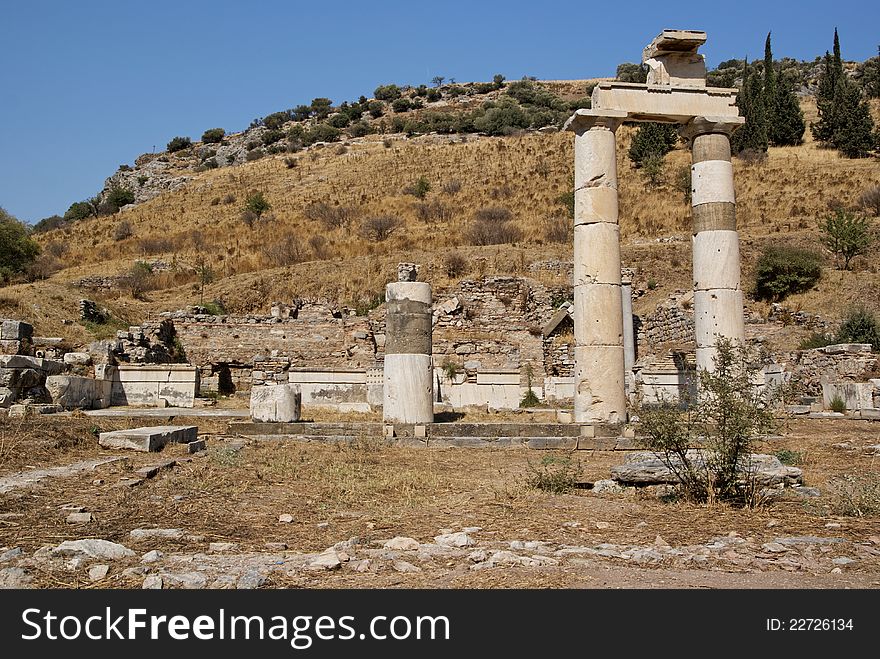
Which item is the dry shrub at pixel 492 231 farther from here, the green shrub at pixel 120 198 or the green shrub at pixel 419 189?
the green shrub at pixel 120 198

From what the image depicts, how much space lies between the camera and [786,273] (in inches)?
1267

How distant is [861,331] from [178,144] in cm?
7871

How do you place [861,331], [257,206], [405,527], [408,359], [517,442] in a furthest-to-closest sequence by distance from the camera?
[257,206] < [861,331] < [408,359] < [517,442] < [405,527]

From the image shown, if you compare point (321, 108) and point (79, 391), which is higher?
point (321, 108)

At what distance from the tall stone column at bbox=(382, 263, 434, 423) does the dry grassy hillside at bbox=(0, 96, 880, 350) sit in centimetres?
1543

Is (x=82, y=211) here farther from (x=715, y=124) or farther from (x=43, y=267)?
(x=715, y=124)

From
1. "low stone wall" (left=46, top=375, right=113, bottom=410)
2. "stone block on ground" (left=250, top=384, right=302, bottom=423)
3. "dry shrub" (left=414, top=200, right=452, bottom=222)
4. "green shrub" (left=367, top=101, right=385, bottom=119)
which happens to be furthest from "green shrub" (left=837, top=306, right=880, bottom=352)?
"green shrub" (left=367, top=101, right=385, bottom=119)

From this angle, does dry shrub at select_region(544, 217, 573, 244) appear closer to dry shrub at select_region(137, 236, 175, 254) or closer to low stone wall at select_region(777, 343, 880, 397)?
low stone wall at select_region(777, 343, 880, 397)

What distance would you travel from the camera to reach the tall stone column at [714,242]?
15.0 m

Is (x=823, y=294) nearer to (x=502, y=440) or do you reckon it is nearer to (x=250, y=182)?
(x=502, y=440)

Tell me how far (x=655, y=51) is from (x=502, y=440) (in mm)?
8909

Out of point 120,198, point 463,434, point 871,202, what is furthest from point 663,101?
point 120,198

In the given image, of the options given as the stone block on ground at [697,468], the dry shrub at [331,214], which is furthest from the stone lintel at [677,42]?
the dry shrub at [331,214]
